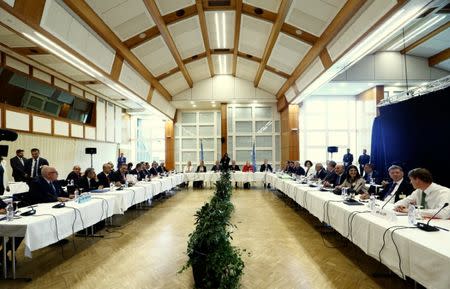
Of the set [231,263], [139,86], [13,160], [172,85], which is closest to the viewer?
[231,263]

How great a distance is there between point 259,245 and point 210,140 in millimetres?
11691

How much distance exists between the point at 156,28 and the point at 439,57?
1095 centimetres

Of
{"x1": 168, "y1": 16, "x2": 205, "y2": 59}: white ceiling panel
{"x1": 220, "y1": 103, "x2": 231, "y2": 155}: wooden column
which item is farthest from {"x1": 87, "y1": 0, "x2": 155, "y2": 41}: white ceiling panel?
{"x1": 220, "y1": 103, "x2": 231, "y2": 155}: wooden column

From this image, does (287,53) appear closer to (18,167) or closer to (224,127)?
(224,127)

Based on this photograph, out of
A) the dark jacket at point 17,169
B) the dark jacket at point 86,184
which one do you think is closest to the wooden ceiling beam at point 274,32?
the dark jacket at point 86,184

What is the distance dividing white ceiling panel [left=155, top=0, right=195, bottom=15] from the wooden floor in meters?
4.90

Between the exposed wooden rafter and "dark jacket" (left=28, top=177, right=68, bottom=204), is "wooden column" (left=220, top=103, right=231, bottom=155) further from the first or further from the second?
"dark jacket" (left=28, top=177, right=68, bottom=204)

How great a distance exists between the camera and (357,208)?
3338 millimetres

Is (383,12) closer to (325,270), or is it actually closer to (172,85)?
(325,270)

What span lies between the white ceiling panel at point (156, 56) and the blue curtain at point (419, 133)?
21.1 ft

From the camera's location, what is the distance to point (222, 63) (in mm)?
12336

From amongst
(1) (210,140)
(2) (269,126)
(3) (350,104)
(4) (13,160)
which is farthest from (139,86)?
(3) (350,104)

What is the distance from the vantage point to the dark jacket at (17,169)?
625 centimetres

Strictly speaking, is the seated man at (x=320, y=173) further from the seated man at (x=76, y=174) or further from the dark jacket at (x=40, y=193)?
the dark jacket at (x=40, y=193)
